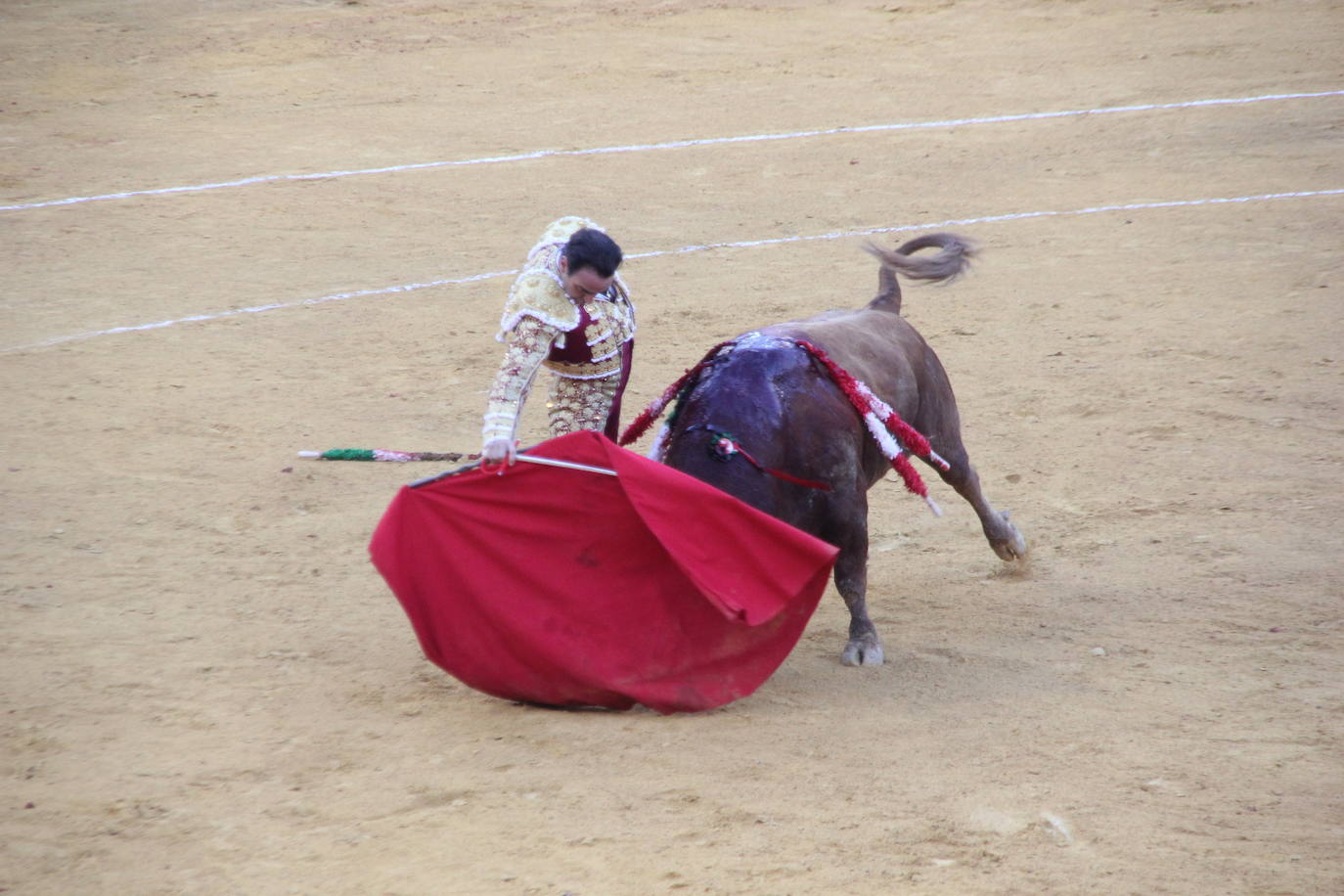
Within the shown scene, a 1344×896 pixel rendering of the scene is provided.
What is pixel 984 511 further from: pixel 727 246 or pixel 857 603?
pixel 727 246

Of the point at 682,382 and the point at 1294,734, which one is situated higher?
the point at 682,382

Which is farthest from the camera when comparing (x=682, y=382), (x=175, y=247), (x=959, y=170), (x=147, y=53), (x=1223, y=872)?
(x=147, y=53)

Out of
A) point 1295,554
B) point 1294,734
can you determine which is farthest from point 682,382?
point 1295,554

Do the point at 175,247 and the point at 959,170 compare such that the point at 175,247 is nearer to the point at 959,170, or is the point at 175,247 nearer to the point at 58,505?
the point at 58,505

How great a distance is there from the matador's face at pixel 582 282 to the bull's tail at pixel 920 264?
1.69 metres

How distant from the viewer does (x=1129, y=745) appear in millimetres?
4254

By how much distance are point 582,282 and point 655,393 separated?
10.3 feet

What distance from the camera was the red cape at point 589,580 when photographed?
4.30m

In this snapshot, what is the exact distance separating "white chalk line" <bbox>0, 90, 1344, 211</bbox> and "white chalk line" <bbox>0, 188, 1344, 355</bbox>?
8.06 ft

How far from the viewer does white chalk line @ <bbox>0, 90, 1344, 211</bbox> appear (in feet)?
35.7

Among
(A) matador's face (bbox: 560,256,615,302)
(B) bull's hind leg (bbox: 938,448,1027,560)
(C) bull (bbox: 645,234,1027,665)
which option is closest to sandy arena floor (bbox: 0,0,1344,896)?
(B) bull's hind leg (bbox: 938,448,1027,560)

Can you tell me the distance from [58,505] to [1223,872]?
4900mm

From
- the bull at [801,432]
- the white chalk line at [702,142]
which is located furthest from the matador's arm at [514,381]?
the white chalk line at [702,142]

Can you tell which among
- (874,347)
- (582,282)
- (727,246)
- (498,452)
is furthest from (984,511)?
(727,246)
